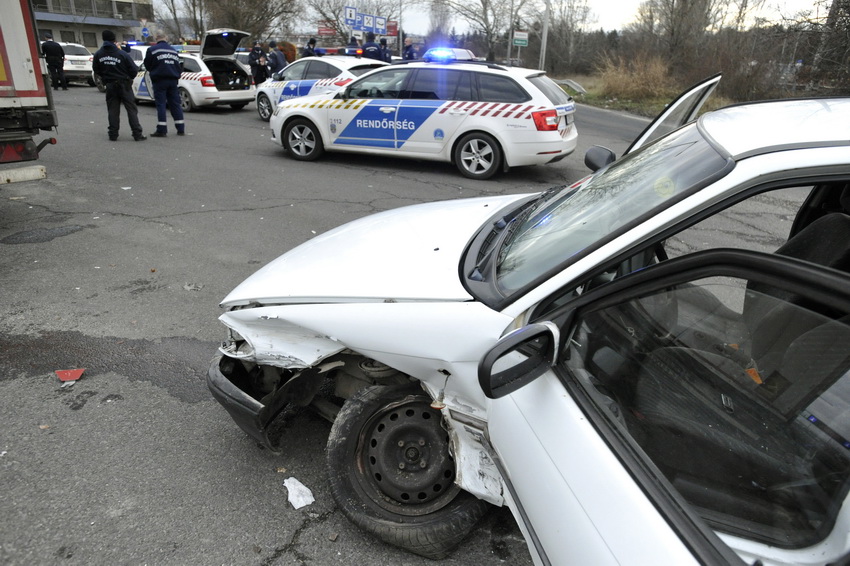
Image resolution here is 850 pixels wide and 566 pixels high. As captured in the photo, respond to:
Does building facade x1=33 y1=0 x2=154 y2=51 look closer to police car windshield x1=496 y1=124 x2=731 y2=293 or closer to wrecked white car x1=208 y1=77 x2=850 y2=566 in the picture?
wrecked white car x1=208 y1=77 x2=850 y2=566

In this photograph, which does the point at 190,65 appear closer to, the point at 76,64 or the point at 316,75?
the point at 316,75

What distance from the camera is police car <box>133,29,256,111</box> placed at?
1501cm

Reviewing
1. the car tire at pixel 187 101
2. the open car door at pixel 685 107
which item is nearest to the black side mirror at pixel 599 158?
the open car door at pixel 685 107

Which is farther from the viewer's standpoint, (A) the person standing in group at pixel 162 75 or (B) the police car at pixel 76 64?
(B) the police car at pixel 76 64

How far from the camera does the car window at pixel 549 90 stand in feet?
27.3

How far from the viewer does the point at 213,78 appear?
15195 mm

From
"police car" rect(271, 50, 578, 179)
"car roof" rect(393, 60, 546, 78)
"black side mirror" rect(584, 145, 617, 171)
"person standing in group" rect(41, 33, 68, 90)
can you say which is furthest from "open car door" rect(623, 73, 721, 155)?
"person standing in group" rect(41, 33, 68, 90)

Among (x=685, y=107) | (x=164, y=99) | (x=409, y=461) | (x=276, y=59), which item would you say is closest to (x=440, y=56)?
(x=164, y=99)

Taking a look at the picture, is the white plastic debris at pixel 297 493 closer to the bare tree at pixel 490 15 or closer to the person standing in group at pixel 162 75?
the person standing in group at pixel 162 75

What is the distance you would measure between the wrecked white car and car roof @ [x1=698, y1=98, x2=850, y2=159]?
0.01m

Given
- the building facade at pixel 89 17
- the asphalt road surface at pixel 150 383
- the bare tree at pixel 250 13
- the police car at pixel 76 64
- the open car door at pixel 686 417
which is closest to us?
the open car door at pixel 686 417

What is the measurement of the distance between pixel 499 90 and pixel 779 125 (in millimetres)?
7115

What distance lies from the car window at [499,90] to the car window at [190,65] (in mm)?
9633

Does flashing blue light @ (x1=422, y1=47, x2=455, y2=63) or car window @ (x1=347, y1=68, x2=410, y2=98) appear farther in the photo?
flashing blue light @ (x1=422, y1=47, x2=455, y2=63)
